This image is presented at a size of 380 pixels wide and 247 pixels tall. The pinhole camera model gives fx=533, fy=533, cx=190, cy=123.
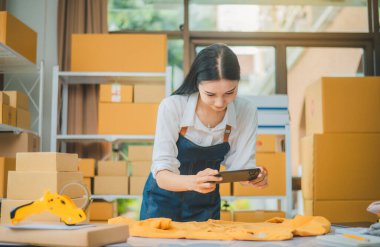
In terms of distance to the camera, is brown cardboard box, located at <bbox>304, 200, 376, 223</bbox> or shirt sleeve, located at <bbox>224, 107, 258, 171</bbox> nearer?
shirt sleeve, located at <bbox>224, 107, 258, 171</bbox>

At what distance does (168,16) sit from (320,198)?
194cm

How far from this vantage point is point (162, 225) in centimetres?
139

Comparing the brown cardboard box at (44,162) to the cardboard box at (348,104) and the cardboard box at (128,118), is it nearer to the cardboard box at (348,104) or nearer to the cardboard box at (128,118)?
the cardboard box at (128,118)

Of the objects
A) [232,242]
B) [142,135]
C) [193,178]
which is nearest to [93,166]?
[142,135]

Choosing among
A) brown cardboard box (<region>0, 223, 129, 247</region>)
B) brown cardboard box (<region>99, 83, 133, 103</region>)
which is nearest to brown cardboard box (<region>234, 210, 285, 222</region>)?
brown cardboard box (<region>99, 83, 133, 103</region>)

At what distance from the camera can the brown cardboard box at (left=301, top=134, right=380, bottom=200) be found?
363 cm

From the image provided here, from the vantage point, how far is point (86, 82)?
4.17 m

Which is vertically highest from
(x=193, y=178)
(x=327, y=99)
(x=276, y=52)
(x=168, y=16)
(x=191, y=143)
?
(x=168, y=16)

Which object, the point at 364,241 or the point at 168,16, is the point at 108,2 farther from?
the point at 364,241

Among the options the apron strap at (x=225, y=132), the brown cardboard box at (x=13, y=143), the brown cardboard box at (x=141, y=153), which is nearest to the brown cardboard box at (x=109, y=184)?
the brown cardboard box at (x=141, y=153)

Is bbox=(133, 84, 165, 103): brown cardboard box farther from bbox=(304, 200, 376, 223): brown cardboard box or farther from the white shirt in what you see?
the white shirt

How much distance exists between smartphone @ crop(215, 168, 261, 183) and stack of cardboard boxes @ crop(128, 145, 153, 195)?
2103mm

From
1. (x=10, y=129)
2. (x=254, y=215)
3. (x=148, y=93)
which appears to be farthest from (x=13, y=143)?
(x=254, y=215)

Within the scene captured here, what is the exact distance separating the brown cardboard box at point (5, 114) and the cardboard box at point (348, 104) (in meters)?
2.07
